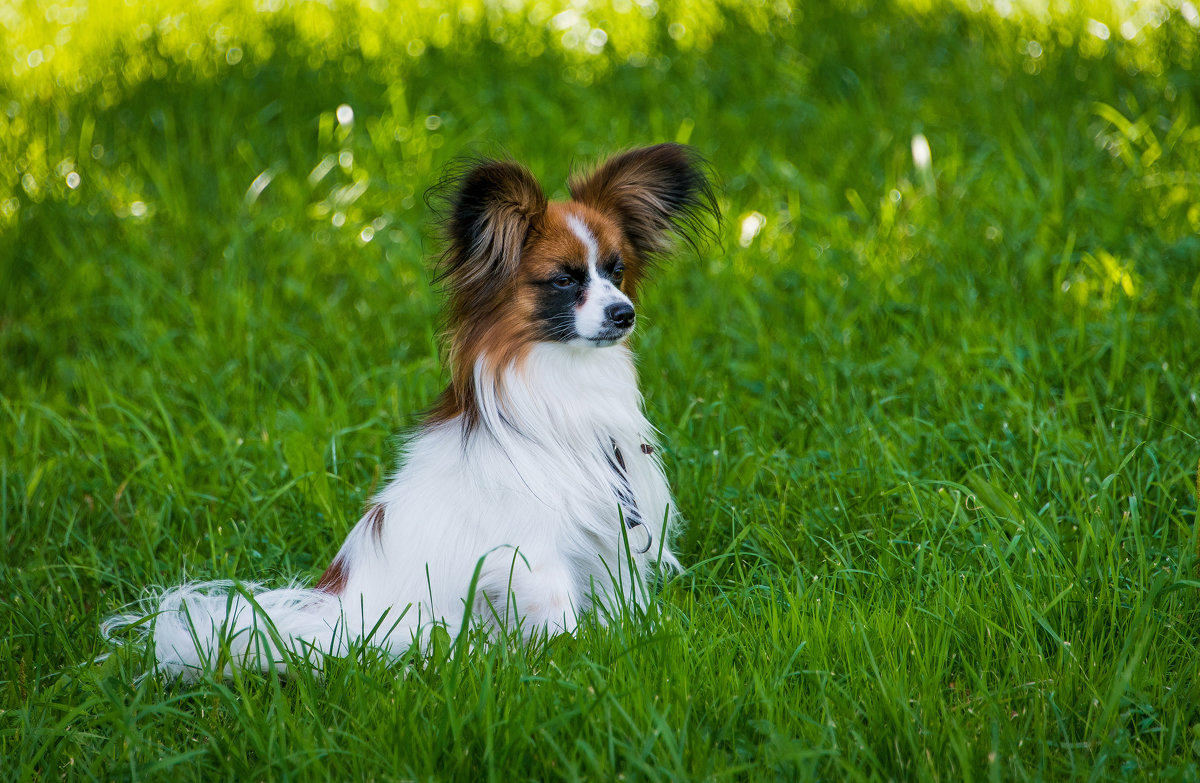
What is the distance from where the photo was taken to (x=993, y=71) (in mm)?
5605

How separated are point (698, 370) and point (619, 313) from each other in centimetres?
141

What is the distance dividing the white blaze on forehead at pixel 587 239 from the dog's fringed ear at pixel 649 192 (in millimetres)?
154

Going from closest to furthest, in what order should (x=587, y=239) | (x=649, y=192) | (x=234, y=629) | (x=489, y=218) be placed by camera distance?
(x=234, y=629), (x=489, y=218), (x=587, y=239), (x=649, y=192)

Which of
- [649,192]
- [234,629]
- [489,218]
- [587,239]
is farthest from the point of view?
[649,192]

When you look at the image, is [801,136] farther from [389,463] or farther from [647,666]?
[647,666]

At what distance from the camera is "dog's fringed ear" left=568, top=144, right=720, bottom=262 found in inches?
114

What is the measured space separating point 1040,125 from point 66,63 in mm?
5422

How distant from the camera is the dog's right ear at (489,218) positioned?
2.60 meters

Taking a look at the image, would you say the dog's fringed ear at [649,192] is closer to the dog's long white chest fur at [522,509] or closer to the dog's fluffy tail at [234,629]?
the dog's long white chest fur at [522,509]

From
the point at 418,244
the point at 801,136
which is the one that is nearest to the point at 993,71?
the point at 801,136

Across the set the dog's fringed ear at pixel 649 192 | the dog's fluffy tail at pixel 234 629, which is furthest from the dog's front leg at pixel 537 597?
the dog's fringed ear at pixel 649 192

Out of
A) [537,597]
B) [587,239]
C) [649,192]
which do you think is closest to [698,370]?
[649,192]

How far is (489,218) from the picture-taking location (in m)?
2.62

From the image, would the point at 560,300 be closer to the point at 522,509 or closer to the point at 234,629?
the point at 522,509
